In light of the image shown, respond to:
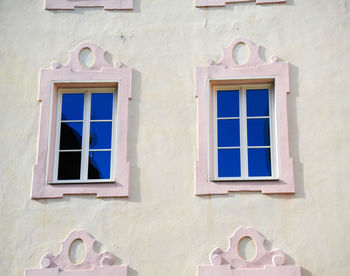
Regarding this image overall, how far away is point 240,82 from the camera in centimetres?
1002

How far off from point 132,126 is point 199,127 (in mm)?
933

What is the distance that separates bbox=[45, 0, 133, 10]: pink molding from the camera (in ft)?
34.3

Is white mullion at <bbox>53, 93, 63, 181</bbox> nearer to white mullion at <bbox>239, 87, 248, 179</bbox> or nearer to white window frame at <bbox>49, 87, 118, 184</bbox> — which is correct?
white window frame at <bbox>49, 87, 118, 184</bbox>

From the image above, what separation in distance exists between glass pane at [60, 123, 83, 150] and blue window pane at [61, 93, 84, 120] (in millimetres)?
121

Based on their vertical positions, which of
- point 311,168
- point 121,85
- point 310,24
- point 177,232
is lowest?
point 177,232

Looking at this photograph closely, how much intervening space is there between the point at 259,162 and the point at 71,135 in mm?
2672

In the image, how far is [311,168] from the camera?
944cm

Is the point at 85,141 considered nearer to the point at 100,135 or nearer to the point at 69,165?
the point at 100,135

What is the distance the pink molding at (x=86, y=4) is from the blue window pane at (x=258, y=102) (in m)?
2.24

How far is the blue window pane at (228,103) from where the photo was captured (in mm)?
10000

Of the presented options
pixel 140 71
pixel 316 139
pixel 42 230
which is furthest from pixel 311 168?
pixel 42 230

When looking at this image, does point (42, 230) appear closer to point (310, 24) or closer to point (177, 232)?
point (177, 232)

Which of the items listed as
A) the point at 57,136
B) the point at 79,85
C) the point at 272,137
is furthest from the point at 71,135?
the point at 272,137

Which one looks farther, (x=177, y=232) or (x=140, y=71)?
(x=140, y=71)
